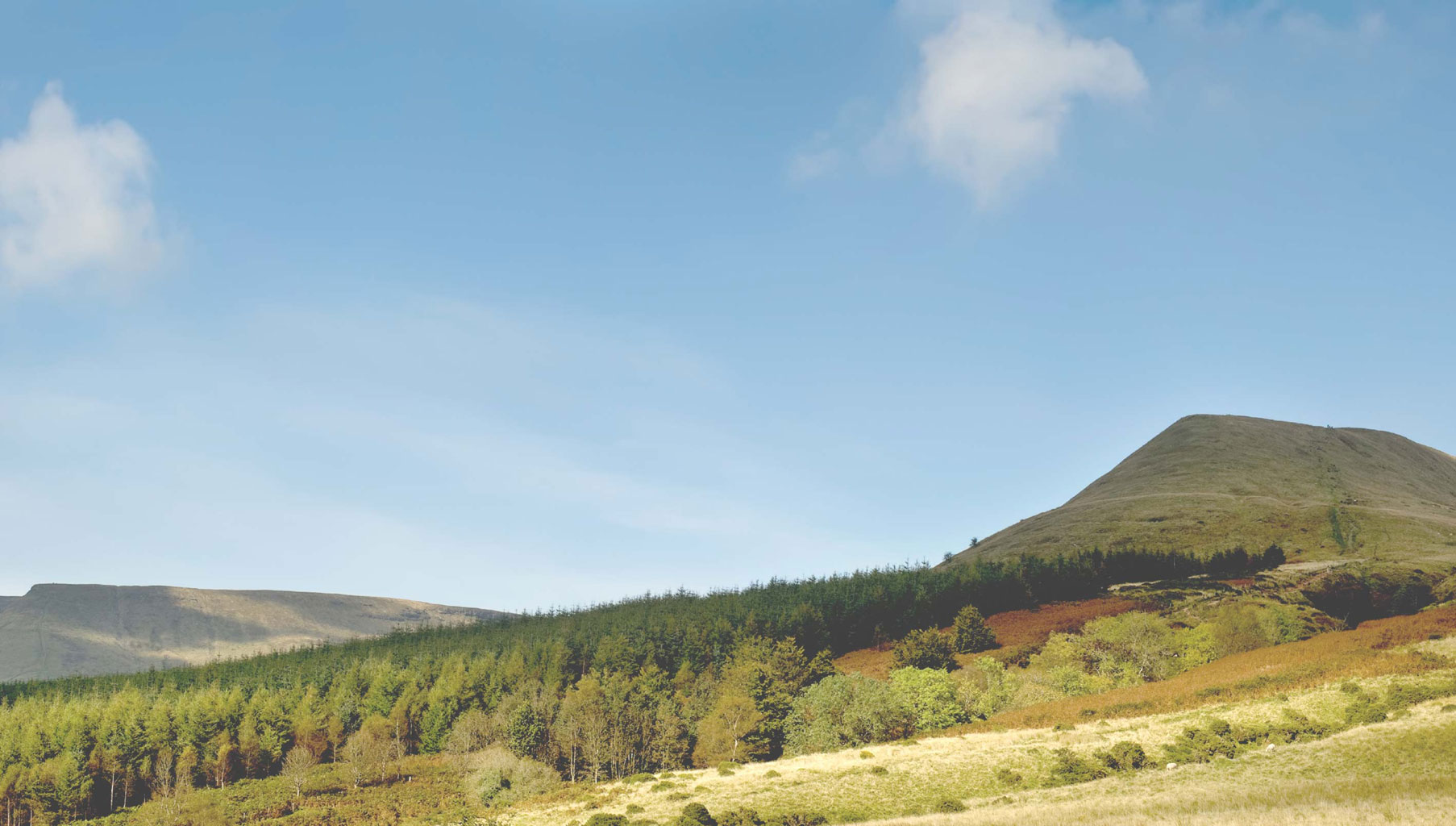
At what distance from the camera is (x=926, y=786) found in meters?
58.6

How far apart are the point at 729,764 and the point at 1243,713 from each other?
40.2 m

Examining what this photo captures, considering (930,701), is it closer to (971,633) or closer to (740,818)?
(740,818)

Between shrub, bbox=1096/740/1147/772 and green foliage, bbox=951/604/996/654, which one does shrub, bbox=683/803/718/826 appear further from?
green foliage, bbox=951/604/996/654

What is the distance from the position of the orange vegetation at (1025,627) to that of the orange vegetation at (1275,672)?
53.0 m

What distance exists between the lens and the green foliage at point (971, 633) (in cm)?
14800

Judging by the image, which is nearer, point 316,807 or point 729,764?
point 729,764

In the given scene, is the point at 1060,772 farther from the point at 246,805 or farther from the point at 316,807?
the point at 246,805

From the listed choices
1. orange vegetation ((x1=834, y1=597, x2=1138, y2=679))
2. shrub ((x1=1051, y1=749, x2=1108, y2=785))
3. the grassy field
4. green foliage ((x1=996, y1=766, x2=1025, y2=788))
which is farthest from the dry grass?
orange vegetation ((x1=834, y1=597, x2=1138, y2=679))

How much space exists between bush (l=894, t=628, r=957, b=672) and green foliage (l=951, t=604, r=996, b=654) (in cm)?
699

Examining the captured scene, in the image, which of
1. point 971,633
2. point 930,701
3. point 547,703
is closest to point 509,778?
point 547,703

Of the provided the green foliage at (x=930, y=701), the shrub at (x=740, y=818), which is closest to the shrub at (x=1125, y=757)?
the shrub at (x=740, y=818)

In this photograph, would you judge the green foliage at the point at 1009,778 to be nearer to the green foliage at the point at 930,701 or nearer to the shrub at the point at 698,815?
the shrub at the point at 698,815

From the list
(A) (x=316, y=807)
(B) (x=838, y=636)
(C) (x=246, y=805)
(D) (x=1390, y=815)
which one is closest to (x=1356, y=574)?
(B) (x=838, y=636)

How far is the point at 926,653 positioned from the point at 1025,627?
30.7 meters
